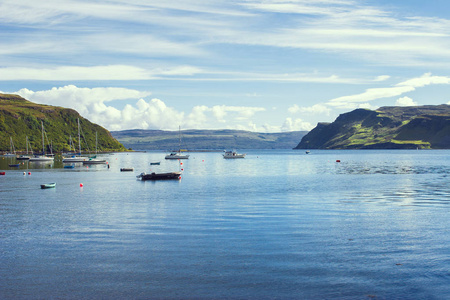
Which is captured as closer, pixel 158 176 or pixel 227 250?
pixel 227 250

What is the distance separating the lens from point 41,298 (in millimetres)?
20453

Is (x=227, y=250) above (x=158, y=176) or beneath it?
beneath

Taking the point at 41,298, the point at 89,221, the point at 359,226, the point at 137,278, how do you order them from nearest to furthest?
the point at 41,298 → the point at 137,278 → the point at 359,226 → the point at 89,221

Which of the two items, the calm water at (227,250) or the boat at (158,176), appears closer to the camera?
the calm water at (227,250)

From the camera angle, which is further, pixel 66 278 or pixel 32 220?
pixel 32 220

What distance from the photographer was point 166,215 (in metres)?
45.3

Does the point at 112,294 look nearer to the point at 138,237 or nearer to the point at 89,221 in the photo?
the point at 138,237

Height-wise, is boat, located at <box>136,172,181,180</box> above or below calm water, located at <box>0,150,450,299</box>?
above

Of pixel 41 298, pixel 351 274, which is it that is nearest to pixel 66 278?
pixel 41 298

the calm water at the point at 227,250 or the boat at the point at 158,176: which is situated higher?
the boat at the point at 158,176

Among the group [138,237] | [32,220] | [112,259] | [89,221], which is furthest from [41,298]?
[32,220]

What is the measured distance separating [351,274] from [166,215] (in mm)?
25676

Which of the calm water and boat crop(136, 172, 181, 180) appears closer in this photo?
the calm water

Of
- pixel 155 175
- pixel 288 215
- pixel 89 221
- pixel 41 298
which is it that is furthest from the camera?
pixel 155 175
